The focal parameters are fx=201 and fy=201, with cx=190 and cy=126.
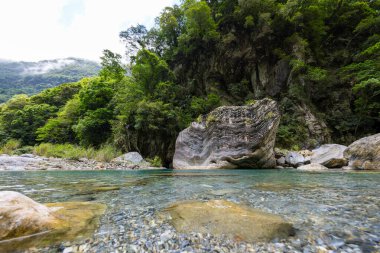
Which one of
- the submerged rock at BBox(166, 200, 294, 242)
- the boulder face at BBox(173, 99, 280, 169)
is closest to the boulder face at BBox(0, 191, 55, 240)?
the submerged rock at BBox(166, 200, 294, 242)

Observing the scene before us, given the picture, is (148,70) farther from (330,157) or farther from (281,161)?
(330,157)

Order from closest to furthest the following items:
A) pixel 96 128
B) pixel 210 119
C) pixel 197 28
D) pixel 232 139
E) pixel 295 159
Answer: pixel 295 159, pixel 232 139, pixel 210 119, pixel 96 128, pixel 197 28

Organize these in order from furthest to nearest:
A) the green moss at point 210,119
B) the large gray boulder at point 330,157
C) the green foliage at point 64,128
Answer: the green foliage at point 64,128 < the green moss at point 210,119 < the large gray boulder at point 330,157

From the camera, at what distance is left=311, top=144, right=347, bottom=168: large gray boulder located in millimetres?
10875

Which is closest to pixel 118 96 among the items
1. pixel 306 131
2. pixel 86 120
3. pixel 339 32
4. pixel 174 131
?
pixel 86 120

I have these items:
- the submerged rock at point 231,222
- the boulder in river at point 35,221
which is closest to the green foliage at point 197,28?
the submerged rock at point 231,222

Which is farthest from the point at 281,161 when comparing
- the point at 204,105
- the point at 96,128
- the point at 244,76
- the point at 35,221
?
the point at 96,128

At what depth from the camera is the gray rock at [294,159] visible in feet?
42.8

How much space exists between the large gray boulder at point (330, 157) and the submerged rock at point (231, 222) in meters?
10.6

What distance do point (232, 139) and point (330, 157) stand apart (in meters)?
5.90

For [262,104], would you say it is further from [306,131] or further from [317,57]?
[317,57]

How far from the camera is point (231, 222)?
7.79 feet

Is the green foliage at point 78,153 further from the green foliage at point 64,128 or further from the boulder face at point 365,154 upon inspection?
the boulder face at point 365,154

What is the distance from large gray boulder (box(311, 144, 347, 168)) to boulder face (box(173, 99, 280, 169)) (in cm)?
267
